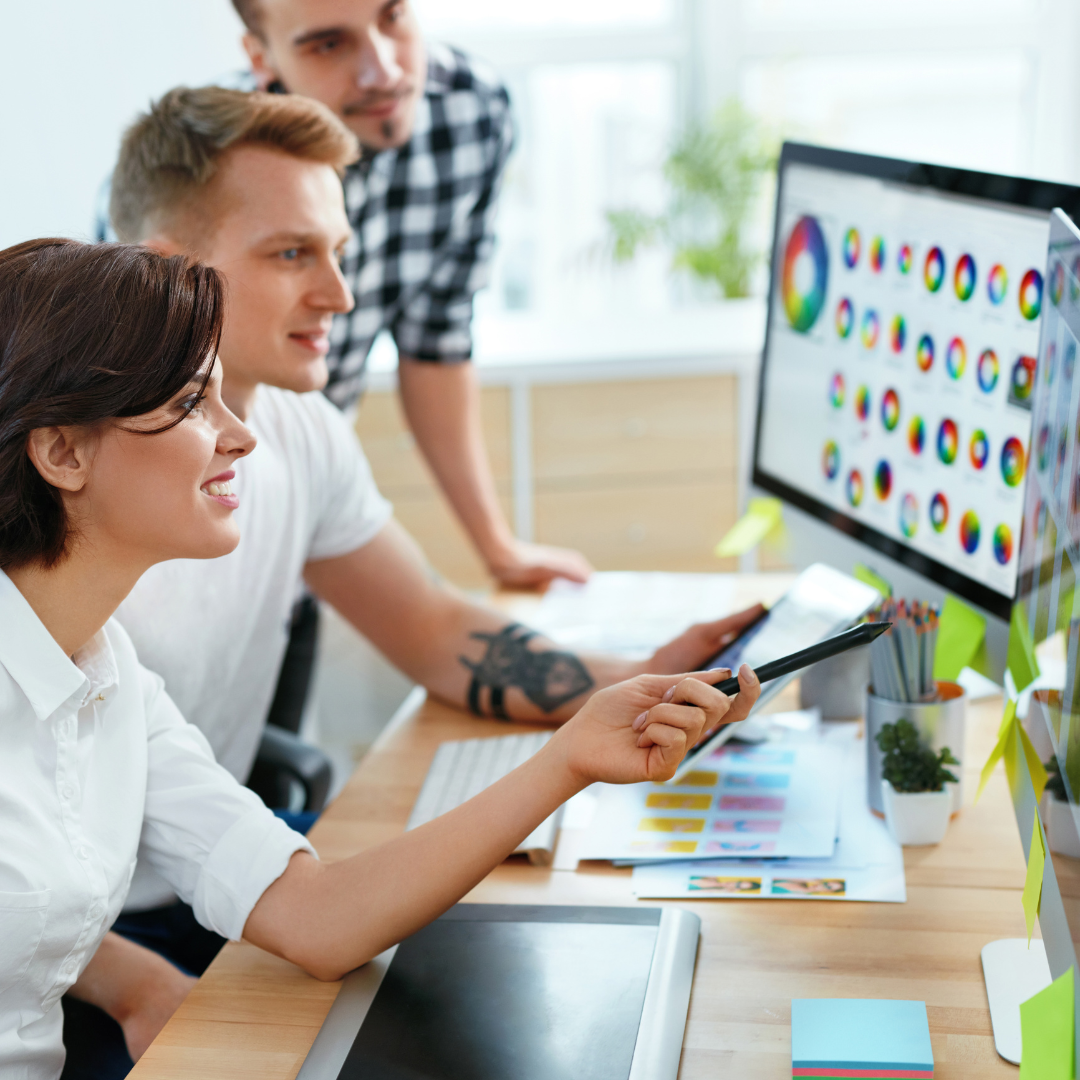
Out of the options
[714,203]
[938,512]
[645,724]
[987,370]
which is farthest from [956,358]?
[714,203]

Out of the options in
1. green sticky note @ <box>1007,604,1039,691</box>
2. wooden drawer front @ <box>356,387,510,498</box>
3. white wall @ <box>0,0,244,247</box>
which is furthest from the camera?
wooden drawer front @ <box>356,387,510,498</box>

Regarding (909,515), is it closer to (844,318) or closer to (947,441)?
(947,441)

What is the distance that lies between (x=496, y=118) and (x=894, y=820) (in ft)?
4.17

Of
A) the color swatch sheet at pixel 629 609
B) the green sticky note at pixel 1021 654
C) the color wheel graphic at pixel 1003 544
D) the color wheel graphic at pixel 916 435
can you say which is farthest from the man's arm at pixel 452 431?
the green sticky note at pixel 1021 654

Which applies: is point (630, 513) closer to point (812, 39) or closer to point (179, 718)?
point (812, 39)

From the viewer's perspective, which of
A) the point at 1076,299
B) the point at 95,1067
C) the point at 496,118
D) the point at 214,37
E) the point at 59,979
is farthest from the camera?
the point at 214,37

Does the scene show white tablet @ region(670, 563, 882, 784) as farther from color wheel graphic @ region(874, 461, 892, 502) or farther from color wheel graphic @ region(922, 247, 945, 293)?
color wheel graphic @ region(922, 247, 945, 293)

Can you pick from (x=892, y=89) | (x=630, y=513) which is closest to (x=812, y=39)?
(x=892, y=89)

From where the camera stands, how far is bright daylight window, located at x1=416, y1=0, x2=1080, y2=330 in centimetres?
294

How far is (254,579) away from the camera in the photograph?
1232mm

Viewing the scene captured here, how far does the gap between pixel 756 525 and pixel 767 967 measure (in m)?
0.73

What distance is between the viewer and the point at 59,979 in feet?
2.63

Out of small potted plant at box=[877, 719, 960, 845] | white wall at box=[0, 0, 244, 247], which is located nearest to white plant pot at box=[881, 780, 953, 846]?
small potted plant at box=[877, 719, 960, 845]

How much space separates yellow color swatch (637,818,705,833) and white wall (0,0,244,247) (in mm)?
1030
